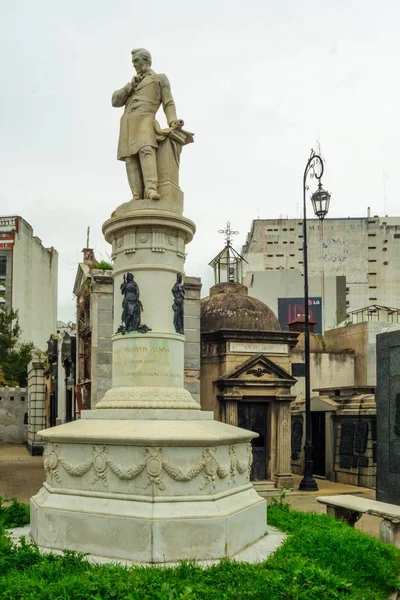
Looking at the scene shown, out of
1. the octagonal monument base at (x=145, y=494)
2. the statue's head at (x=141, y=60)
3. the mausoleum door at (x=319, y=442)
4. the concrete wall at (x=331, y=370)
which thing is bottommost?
the mausoleum door at (x=319, y=442)

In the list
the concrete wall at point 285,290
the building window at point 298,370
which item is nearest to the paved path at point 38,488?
the building window at point 298,370

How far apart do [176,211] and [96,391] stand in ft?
31.3

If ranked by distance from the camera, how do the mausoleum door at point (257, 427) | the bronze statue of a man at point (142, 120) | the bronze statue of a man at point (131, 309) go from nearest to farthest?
the bronze statue of a man at point (131, 309) < the bronze statue of a man at point (142, 120) < the mausoleum door at point (257, 427)

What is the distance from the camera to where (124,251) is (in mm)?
10320

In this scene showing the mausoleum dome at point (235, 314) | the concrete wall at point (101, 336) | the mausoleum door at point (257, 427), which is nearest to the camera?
the concrete wall at point (101, 336)

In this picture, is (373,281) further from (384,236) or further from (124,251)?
(124,251)

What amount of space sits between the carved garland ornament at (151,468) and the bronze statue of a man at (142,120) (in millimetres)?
4032

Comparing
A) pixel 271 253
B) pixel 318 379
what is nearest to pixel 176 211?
pixel 318 379

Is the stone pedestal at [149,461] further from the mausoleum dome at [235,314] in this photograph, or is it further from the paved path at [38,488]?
the mausoleum dome at [235,314]

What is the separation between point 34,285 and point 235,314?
54427 millimetres

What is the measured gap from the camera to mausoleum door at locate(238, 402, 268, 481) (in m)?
19.9

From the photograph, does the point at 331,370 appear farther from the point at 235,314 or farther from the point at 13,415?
the point at 13,415

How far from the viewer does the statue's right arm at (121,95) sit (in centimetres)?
A: 1098

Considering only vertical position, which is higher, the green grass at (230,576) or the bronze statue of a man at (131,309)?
the bronze statue of a man at (131,309)
